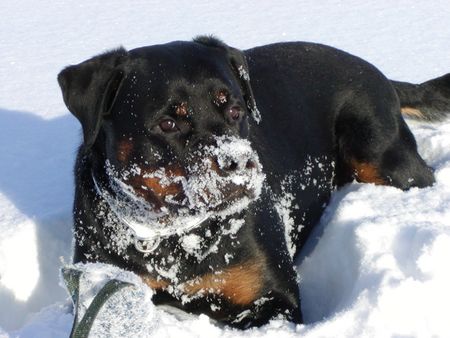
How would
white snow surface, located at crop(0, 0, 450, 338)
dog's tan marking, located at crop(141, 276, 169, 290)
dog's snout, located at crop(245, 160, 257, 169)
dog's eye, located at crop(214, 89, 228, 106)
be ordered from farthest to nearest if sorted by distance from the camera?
dog's tan marking, located at crop(141, 276, 169, 290) < dog's eye, located at crop(214, 89, 228, 106) < dog's snout, located at crop(245, 160, 257, 169) < white snow surface, located at crop(0, 0, 450, 338)

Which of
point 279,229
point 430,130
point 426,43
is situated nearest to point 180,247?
point 279,229

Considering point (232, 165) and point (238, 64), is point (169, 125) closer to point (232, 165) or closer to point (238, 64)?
point (232, 165)

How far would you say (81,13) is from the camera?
27.6ft

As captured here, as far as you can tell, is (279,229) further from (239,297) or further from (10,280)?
(10,280)

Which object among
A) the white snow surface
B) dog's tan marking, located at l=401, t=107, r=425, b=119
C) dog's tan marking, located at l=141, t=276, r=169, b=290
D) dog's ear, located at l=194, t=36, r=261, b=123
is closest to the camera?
the white snow surface

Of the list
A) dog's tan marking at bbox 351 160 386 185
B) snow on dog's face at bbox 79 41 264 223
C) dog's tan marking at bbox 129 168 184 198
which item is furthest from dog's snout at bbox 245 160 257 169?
dog's tan marking at bbox 351 160 386 185

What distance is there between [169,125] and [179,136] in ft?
0.22

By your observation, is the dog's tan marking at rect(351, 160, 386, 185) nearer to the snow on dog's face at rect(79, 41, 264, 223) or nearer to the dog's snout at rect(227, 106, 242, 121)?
the snow on dog's face at rect(79, 41, 264, 223)

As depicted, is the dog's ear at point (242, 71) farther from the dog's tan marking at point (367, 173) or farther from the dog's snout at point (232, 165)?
the dog's tan marking at point (367, 173)

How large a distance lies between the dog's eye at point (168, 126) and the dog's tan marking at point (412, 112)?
2.34 meters

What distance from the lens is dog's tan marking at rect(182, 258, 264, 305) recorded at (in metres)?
3.15

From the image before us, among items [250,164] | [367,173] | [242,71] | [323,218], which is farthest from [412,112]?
[250,164]

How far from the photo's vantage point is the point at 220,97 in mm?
3070

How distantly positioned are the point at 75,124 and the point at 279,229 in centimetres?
255
